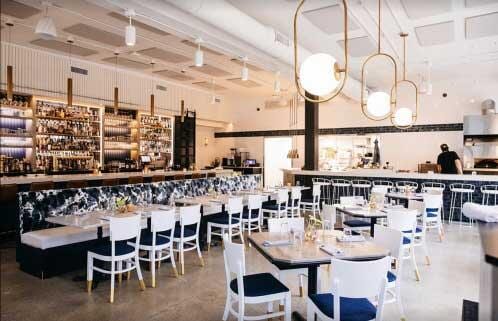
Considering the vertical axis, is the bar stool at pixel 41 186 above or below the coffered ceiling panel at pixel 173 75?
below

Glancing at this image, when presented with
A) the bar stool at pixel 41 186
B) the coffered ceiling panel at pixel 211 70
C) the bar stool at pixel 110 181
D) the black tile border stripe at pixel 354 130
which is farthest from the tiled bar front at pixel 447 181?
the bar stool at pixel 41 186

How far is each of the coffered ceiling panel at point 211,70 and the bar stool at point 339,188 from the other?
4544 mm

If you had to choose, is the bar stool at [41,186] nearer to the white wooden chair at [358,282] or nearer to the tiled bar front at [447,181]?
the white wooden chair at [358,282]

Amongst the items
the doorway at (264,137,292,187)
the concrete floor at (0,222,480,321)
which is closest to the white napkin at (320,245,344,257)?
the concrete floor at (0,222,480,321)

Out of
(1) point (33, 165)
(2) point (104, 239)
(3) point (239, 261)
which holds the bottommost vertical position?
(2) point (104, 239)

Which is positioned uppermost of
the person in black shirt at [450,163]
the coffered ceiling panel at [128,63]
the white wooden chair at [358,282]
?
the coffered ceiling panel at [128,63]

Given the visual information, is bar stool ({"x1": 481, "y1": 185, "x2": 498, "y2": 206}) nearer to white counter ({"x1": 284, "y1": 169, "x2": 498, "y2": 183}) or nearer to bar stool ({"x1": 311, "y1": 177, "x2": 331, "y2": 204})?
white counter ({"x1": 284, "y1": 169, "x2": 498, "y2": 183})

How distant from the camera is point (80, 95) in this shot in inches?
383

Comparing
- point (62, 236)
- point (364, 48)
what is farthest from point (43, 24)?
point (364, 48)

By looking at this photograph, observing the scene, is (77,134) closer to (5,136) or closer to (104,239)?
(5,136)

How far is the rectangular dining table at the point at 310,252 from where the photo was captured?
297 centimetres

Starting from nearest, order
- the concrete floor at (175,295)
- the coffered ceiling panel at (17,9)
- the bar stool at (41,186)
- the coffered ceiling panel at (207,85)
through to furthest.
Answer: the concrete floor at (175,295) → the coffered ceiling panel at (17,9) → the bar stool at (41,186) → the coffered ceiling panel at (207,85)

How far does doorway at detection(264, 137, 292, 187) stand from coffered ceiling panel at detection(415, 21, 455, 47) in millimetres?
8609

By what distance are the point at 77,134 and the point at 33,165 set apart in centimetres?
136
